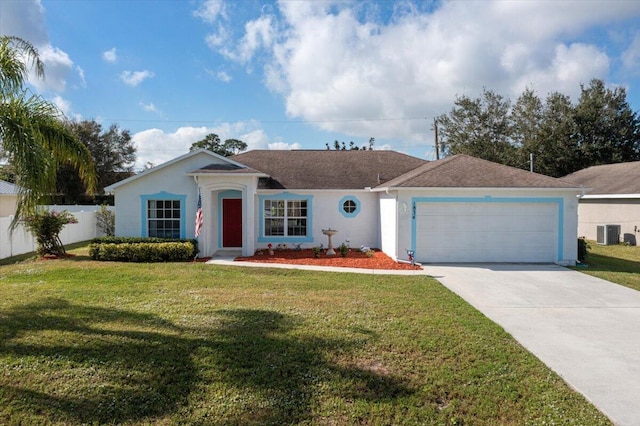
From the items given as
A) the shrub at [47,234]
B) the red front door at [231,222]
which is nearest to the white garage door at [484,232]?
the red front door at [231,222]

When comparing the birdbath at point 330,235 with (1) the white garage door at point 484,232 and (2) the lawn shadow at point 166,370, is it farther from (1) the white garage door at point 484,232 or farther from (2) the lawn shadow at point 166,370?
(2) the lawn shadow at point 166,370

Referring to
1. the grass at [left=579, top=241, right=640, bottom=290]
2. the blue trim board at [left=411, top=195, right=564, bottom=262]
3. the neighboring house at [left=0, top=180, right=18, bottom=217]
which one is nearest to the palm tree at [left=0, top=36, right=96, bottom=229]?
the blue trim board at [left=411, top=195, right=564, bottom=262]

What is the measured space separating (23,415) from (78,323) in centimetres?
296

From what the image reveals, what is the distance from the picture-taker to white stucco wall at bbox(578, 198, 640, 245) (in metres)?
19.7

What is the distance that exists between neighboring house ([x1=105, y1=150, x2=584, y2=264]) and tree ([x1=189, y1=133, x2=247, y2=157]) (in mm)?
40813

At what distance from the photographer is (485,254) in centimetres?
1409

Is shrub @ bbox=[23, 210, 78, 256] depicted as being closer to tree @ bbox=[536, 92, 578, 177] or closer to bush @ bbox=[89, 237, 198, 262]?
bush @ bbox=[89, 237, 198, 262]

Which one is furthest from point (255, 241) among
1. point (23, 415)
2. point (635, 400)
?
point (635, 400)

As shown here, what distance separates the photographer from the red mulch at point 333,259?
13.4 meters

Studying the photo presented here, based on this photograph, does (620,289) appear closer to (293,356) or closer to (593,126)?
(293,356)

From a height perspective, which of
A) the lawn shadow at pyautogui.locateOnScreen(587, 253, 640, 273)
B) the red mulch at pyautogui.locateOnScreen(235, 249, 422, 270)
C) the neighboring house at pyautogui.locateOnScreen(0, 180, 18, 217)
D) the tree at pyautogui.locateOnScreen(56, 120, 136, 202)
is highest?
the tree at pyautogui.locateOnScreen(56, 120, 136, 202)

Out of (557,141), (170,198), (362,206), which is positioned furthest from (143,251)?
(557,141)

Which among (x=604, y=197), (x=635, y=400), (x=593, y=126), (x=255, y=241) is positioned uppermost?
(x=593, y=126)

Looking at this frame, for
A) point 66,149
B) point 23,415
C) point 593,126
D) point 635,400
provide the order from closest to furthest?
point 23,415, point 635,400, point 66,149, point 593,126
